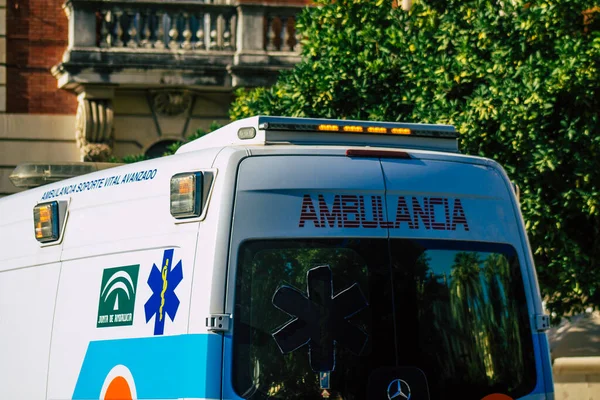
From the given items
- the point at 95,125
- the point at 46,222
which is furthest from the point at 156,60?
the point at 46,222

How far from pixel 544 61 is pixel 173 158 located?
6.57 metres

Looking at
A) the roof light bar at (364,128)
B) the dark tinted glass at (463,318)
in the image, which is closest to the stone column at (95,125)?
the roof light bar at (364,128)

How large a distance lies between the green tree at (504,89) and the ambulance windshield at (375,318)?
5638 mm

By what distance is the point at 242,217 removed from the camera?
223 inches

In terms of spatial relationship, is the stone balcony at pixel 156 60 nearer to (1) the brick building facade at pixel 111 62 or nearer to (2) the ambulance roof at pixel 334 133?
(1) the brick building facade at pixel 111 62

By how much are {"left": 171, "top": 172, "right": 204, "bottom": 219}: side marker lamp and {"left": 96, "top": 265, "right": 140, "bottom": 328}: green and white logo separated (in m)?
0.47

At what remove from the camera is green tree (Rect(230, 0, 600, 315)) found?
11.7 m

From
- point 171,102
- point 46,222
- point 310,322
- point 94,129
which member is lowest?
point 310,322

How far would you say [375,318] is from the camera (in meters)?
5.80

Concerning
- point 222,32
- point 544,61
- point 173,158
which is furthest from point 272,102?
point 173,158

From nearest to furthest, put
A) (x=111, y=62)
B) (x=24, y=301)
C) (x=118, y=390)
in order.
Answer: (x=118, y=390) < (x=24, y=301) < (x=111, y=62)

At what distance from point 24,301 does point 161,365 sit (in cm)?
208

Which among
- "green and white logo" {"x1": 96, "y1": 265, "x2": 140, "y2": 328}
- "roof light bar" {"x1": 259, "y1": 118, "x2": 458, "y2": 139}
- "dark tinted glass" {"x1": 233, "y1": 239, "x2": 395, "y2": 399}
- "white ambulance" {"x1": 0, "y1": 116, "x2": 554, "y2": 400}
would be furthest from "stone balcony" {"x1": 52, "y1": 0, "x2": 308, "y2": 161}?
"dark tinted glass" {"x1": 233, "y1": 239, "x2": 395, "y2": 399}

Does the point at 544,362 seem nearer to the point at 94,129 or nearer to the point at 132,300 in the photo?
the point at 132,300
